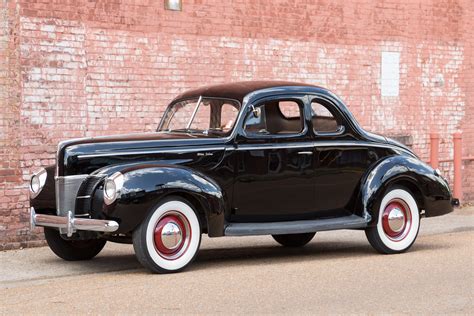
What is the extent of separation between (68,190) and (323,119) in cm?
280

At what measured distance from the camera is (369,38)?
1598 cm

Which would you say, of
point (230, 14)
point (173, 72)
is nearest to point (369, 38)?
point (230, 14)

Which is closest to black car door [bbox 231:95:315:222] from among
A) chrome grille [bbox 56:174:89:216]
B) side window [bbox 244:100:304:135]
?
side window [bbox 244:100:304:135]

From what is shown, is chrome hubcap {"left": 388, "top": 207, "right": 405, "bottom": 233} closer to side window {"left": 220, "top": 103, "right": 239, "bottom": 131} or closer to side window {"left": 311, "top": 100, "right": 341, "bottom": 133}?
side window {"left": 311, "top": 100, "right": 341, "bottom": 133}

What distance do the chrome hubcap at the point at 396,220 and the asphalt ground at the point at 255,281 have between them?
30 centimetres

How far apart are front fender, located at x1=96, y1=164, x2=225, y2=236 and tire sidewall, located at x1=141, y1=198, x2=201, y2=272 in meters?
0.08

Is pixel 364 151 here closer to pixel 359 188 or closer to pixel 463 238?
pixel 359 188

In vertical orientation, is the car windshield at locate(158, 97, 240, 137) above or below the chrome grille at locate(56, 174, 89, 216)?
above

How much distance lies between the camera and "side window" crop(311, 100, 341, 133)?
10461 mm

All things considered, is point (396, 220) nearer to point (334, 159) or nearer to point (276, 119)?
point (334, 159)

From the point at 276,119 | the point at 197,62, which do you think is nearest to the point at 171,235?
the point at 276,119

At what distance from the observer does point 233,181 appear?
9742 millimetres

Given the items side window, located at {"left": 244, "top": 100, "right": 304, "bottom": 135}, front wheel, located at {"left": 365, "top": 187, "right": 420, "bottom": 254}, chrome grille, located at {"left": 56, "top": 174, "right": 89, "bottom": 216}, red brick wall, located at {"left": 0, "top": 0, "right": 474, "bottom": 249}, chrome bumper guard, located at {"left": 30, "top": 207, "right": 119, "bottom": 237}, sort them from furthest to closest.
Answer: red brick wall, located at {"left": 0, "top": 0, "right": 474, "bottom": 249}, front wheel, located at {"left": 365, "top": 187, "right": 420, "bottom": 254}, side window, located at {"left": 244, "top": 100, "right": 304, "bottom": 135}, chrome grille, located at {"left": 56, "top": 174, "right": 89, "bottom": 216}, chrome bumper guard, located at {"left": 30, "top": 207, "right": 119, "bottom": 237}

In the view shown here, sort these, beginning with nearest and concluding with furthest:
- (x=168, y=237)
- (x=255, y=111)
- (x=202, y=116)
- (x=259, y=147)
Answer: (x=168, y=237) → (x=259, y=147) → (x=255, y=111) → (x=202, y=116)
